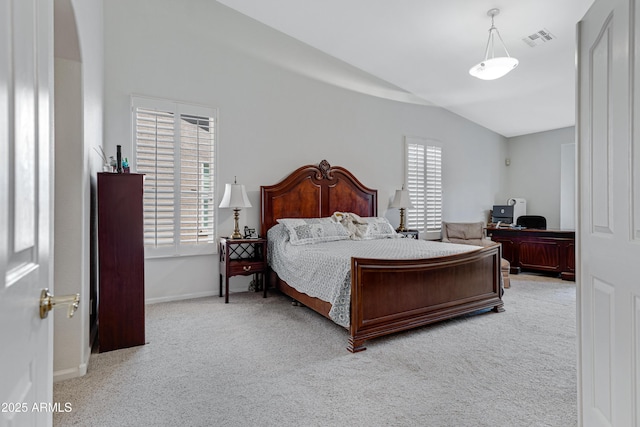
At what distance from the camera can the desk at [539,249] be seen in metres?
5.53

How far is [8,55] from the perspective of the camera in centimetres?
60

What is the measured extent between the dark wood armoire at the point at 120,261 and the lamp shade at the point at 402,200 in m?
4.00

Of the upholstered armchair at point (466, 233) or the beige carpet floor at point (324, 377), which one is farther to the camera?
the upholstered armchair at point (466, 233)

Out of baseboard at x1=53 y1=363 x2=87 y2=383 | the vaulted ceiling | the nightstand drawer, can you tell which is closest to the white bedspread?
the nightstand drawer

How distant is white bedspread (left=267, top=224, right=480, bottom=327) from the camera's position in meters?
2.87

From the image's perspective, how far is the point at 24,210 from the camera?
689mm

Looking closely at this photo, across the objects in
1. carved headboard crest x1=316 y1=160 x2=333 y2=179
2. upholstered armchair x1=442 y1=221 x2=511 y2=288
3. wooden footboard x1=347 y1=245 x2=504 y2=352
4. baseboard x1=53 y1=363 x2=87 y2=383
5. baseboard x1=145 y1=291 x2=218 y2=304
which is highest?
carved headboard crest x1=316 y1=160 x2=333 y2=179

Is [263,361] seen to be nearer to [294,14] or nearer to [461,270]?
[461,270]

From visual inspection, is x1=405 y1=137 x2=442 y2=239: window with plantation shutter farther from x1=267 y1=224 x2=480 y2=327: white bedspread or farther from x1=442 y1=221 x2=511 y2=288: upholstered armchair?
x1=267 y1=224 x2=480 y2=327: white bedspread

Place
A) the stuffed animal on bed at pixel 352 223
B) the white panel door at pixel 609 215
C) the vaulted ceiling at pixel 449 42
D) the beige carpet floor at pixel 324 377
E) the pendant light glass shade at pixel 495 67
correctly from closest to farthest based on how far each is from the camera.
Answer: the white panel door at pixel 609 215 < the beige carpet floor at pixel 324 377 < the pendant light glass shade at pixel 495 67 < the vaulted ceiling at pixel 449 42 < the stuffed animal on bed at pixel 352 223

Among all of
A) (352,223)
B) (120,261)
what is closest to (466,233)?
(352,223)

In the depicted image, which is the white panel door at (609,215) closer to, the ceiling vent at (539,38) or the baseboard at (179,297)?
the ceiling vent at (539,38)

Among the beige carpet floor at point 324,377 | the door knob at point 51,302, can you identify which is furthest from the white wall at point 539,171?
the door knob at point 51,302

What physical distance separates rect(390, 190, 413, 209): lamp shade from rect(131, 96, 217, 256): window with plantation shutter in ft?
9.72
